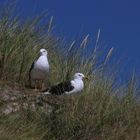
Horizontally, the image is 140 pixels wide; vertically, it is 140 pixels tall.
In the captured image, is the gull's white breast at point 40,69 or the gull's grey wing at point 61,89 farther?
the gull's white breast at point 40,69

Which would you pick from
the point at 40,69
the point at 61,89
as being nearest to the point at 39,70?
the point at 40,69

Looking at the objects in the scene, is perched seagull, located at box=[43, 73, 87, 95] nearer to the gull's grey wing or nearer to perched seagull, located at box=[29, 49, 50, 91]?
the gull's grey wing

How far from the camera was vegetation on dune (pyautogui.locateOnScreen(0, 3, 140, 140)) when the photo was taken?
373 inches

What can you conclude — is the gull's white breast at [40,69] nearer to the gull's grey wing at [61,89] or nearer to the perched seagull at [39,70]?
the perched seagull at [39,70]

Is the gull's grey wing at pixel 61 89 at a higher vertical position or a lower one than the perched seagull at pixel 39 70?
lower

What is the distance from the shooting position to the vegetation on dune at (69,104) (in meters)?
9.48

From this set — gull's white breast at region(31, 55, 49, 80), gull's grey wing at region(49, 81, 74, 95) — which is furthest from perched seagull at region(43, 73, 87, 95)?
gull's white breast at region(31, 55, 49, 80)

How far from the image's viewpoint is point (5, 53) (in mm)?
11586

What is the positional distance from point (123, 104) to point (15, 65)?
230 centimetres

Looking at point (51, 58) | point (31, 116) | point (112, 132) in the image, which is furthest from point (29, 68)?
point (112, 132)

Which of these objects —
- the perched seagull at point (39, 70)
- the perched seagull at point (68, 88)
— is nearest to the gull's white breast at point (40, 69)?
the perched seagull at point (39, 70)

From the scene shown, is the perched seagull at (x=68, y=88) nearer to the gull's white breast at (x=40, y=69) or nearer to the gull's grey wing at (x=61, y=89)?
the gull's grey wing at (x=61, y=89)

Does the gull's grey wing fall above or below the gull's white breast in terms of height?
below

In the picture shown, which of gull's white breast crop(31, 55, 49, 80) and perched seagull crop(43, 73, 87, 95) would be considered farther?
gull's white breast crop(31, 55, 49, 80)
